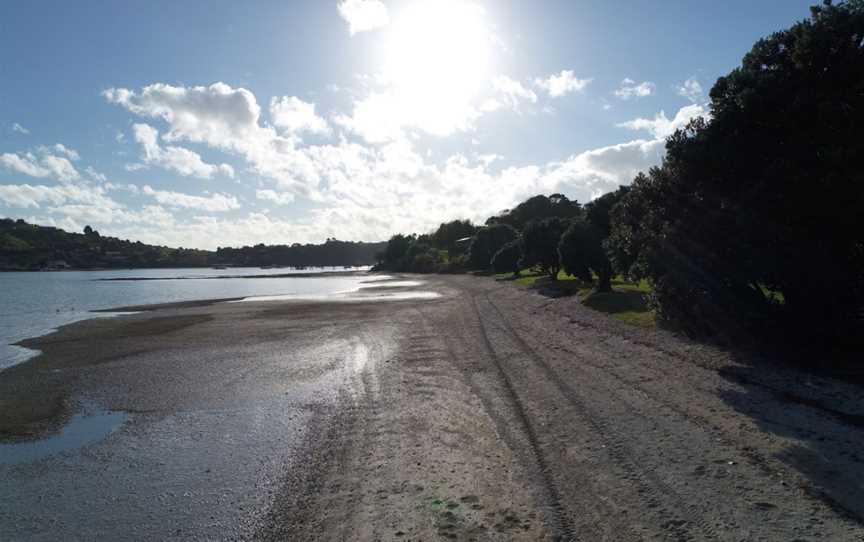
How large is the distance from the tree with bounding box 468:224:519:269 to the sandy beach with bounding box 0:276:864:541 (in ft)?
234

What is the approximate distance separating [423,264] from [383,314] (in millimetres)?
99332

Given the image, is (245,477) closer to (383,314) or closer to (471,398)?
(471,398)

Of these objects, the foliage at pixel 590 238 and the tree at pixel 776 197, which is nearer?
the tree at pixel 776 197

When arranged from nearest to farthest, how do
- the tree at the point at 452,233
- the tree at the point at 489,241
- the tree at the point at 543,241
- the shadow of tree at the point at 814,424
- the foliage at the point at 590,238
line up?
the shadow of tree at the point at 814,424 → the foliage at the point at 590,238 → the tree at the point at 543,241 → the tree at the point at 489,241 → the tree at the point at 452,233

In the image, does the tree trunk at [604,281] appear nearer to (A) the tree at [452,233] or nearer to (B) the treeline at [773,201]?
(B) the treeline at [773,201]

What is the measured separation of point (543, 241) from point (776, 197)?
126 feet

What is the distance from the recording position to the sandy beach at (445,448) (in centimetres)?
600

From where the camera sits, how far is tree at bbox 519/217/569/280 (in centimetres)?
4969

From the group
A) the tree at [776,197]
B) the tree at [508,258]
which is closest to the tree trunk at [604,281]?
the tree at [776,197]

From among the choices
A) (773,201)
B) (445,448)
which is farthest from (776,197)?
(445,448)

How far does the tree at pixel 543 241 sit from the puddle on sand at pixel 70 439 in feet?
140

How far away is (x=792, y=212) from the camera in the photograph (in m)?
11.6

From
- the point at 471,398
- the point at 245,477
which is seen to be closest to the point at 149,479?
the point at 245,477

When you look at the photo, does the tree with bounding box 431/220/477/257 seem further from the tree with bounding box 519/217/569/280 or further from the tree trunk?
the tree trunk
